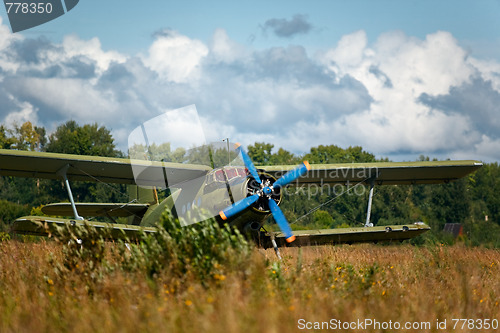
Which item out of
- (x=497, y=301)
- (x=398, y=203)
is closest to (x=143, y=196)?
(x=497, y=301)

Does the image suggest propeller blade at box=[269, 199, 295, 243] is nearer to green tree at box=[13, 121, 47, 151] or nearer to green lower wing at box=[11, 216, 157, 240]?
green lower wing at box=[11, 216, 157, 240]

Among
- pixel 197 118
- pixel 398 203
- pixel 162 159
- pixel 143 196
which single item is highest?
pixel 197 118

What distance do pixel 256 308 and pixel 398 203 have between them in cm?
5057

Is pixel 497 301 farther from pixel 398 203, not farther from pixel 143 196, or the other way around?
pixel 398 203

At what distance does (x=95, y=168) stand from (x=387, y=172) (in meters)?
8.10

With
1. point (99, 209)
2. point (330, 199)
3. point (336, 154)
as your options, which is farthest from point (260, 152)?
point (99, 209)

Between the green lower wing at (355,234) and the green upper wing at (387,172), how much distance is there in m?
1.56

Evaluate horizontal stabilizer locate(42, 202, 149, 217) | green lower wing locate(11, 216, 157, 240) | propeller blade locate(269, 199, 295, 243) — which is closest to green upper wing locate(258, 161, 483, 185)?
propeller blade locate(269, 199, 295, 243)

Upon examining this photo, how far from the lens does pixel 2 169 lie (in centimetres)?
1245

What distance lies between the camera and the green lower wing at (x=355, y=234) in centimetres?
1394

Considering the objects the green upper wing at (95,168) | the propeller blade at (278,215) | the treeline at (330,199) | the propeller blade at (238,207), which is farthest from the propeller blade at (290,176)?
the treeline at (330,199)

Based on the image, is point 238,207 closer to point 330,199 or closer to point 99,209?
point 99,209

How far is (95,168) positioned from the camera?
12.7 metres

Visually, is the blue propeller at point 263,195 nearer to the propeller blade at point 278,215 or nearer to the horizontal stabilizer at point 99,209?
the propeller blade at point 278,215
